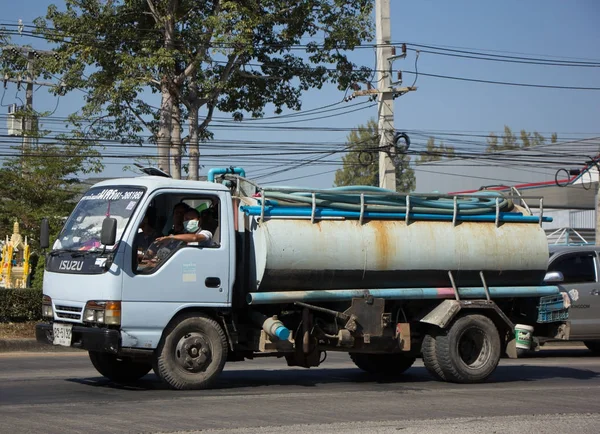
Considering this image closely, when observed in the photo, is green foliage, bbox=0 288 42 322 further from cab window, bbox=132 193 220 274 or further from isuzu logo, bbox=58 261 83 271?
cab window, bbox=132 193 220 274

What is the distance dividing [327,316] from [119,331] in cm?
264

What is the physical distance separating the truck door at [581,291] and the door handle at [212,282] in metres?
7.72

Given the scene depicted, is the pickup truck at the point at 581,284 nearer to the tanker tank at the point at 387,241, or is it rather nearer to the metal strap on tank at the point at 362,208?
the tanker tank at the point at 387,241

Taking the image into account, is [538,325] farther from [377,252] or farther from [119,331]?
[119,331]

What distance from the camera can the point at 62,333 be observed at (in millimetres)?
9172

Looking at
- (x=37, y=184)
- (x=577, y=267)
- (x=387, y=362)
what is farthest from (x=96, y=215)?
(x=37, y=184)

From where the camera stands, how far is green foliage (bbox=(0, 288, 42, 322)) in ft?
56.3

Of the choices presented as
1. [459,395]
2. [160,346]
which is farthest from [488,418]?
[160,346]

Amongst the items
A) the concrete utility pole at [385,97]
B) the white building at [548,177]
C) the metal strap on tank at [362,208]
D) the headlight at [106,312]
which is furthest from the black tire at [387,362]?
the white building at [548,177]

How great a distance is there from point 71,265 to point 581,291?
957 cm

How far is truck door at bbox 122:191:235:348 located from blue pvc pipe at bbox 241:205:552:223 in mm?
429

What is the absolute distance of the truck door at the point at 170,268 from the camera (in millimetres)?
8938

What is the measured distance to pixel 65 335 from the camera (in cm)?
912

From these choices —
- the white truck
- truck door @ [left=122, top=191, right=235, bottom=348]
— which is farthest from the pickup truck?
truck door @ [left=122, top=191, right=235, bottom=348]
